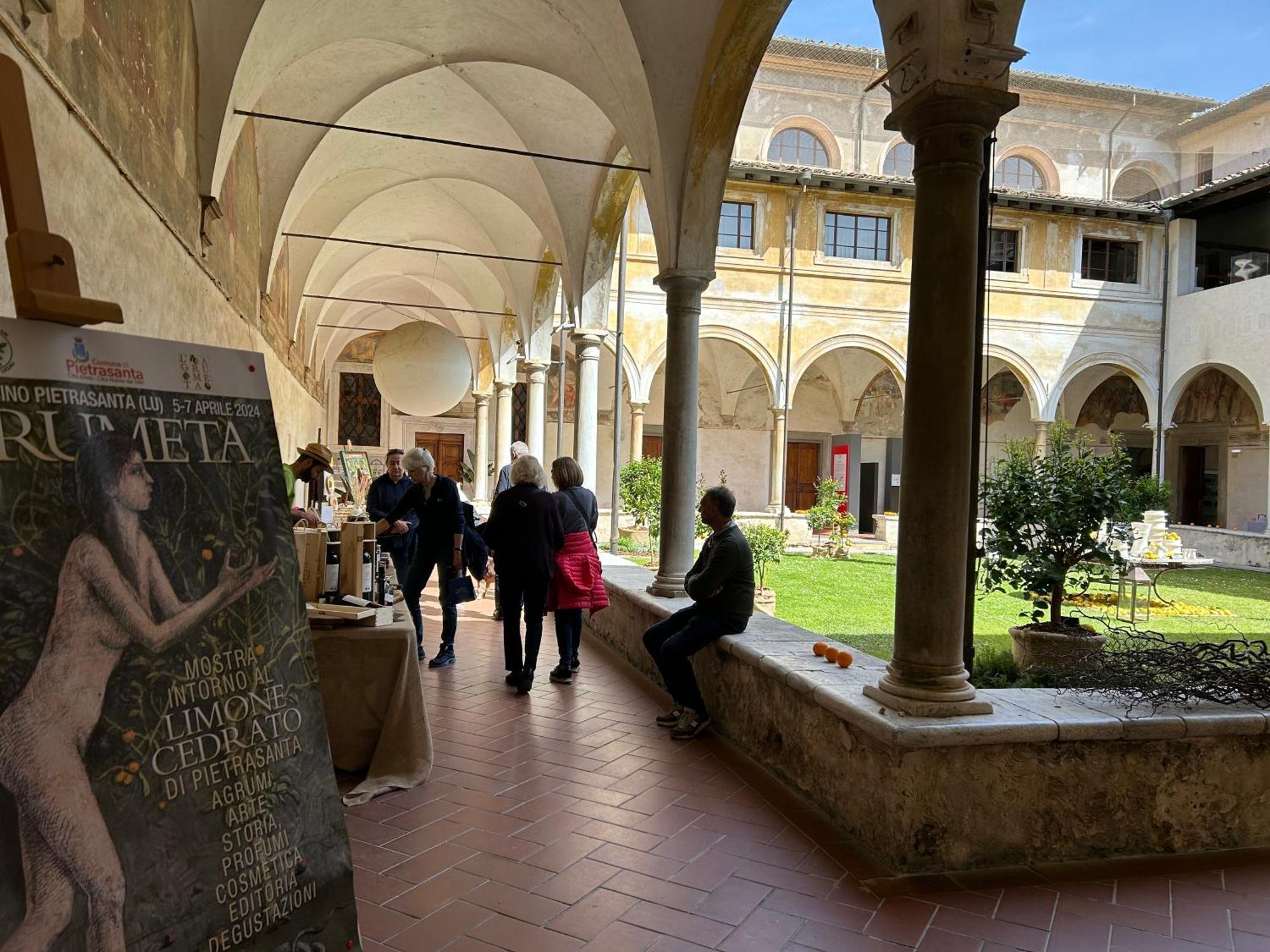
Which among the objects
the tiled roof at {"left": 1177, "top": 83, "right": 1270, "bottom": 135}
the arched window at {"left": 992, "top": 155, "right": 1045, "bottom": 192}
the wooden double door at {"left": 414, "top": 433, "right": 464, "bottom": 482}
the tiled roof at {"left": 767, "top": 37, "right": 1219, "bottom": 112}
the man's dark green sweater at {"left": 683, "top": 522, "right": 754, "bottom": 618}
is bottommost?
the man's dark green sweater at {"left": 683, "top": 522, "right": 754, "bottom": 618}

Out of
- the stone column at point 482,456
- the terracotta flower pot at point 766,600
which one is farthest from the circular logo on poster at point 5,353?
the stone column at point 482,456

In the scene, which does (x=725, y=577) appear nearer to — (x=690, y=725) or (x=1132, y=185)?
(x=690, y=725)

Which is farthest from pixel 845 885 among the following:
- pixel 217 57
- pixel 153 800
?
pixel 217 57

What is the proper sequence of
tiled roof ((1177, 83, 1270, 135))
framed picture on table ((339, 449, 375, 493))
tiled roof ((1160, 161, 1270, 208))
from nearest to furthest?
framed picture on table ((339, 449, 375, 493)) < tiled roof ((1160, 161, 1270, 208)) < tiled roof ((1177, 83, 1270, 135))

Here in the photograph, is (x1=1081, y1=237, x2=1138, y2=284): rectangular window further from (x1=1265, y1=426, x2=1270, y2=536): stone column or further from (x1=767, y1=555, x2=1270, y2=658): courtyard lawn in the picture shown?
(x1=767, y1=555, x2=1270, y2=658): courtyard lawn

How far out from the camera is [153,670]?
1.44 m

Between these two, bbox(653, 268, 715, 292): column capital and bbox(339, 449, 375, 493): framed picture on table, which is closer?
bbox(653, 268, 715, 292): column capital

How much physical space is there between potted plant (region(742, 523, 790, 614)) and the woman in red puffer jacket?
13.6 feet

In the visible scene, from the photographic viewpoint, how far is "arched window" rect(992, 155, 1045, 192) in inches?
969

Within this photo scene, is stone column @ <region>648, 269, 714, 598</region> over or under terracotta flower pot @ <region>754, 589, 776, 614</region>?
over

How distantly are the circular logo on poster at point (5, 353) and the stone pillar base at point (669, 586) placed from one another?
5122mm

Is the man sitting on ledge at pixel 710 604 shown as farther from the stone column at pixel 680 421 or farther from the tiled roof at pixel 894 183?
the tiled roof at pixel 894 183

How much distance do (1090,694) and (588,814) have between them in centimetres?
209

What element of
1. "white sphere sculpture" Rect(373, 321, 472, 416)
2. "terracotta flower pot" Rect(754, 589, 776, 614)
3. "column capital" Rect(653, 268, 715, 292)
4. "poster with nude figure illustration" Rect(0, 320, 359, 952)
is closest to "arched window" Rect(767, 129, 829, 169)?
"terracotta flower pot" Rect(754, 589, 776, 614)
